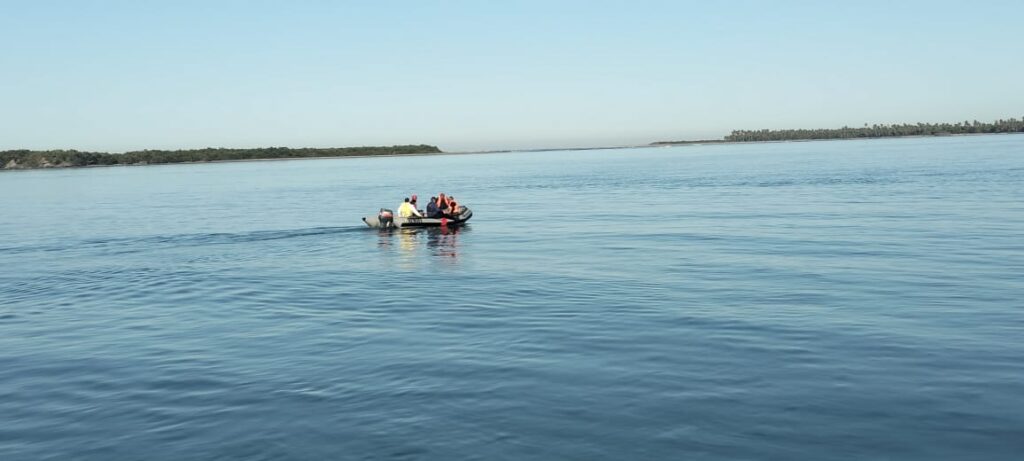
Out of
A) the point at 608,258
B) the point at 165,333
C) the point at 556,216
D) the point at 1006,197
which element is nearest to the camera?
the point at 165,333

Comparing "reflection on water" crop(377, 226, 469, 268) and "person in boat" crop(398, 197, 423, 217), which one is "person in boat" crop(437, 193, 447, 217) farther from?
"person in boat" crop(398, 197, 423, 217)

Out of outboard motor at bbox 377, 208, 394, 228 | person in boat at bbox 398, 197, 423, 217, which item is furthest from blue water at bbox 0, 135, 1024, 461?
person in boat at bbox 398, 197, 423, 217

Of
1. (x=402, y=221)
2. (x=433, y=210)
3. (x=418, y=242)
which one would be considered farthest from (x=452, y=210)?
(x=418, y=242)

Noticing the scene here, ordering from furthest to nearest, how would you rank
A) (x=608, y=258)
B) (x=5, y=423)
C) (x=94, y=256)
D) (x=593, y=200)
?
1. (x=593, y=200)
2. (x=94, y=256)
3. (x=608, y=258)
4. (x=5, y=423)

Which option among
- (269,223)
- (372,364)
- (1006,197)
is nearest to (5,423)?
(372,364)

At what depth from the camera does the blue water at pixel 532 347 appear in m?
10.9

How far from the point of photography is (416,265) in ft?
91.4

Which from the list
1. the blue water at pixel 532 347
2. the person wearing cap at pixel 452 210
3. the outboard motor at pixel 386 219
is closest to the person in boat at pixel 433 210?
the person wearing cap at pixel 452 210

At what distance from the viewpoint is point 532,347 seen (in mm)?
15438

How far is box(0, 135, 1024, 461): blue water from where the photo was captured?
1085 cm

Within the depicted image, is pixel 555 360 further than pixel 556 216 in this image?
No

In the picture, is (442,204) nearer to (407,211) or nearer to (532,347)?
(407,211)

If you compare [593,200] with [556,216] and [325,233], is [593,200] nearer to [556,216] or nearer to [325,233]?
[556,216]

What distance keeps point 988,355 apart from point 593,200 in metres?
44.3
